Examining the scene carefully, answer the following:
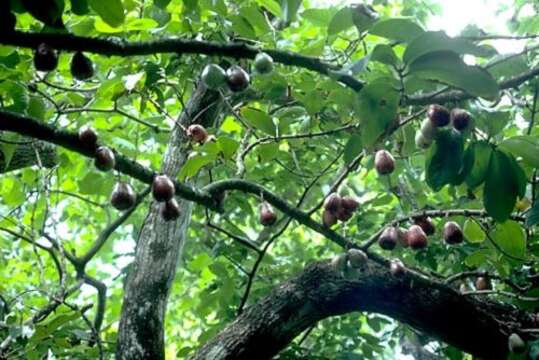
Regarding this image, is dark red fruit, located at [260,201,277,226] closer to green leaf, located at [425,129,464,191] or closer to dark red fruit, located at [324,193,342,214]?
dark red fruit, located at [324,193,342,214]

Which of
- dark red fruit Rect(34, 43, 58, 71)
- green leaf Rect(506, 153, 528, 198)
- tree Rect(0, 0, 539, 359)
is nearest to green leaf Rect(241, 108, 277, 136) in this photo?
tree Rect(0, 0, 539, 359)

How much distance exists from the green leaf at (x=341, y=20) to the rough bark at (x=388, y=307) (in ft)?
4.47

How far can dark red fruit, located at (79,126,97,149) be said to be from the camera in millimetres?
1535

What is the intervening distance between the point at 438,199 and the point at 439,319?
0.96 meters

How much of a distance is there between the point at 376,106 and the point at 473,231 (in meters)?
1.01

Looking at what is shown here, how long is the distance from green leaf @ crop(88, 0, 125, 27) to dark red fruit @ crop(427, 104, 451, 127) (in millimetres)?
700

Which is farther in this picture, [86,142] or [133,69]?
[133,69]

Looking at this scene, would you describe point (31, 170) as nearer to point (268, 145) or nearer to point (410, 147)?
point (268, 145)

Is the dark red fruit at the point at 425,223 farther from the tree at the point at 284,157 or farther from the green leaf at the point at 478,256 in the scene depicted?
the green leaf at the point at 478,256

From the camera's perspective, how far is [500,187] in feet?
4.66

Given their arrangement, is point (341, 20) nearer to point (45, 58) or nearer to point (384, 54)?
point (384, 54)

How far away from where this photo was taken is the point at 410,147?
1.85 m

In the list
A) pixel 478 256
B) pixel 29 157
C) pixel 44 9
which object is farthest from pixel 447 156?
pixel 29 157

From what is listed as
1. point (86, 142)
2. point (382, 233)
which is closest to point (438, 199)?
point (382, 233)
